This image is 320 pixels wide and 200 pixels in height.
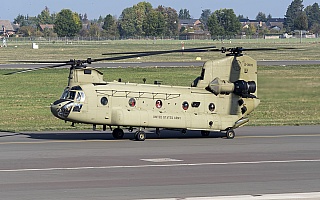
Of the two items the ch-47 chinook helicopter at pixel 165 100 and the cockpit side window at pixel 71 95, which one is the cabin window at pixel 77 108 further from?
the cockpit side window at pixel 71 95

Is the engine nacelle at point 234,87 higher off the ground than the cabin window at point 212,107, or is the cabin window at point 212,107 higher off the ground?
the engine nacelle at point 234,87

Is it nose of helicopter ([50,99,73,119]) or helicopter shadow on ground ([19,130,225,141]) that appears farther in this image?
helicopter shadow on ground ([19,130,225,141])

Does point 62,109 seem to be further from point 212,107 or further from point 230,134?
point 230,134

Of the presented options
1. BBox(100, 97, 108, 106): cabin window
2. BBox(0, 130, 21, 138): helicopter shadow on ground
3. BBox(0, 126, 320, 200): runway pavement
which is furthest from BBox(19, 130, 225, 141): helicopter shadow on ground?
BBox(100, 97, 108, 106): cabin window

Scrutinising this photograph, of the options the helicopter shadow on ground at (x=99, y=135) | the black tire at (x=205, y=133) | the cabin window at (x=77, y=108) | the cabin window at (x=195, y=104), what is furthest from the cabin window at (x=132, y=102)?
the black tire at (x=205, y=133)

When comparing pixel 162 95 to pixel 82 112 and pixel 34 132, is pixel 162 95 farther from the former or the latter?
pixel 34 132

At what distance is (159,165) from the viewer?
63.6 ft

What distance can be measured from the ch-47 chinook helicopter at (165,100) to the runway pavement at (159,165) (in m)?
0.65

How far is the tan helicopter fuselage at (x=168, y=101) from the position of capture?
947 inches

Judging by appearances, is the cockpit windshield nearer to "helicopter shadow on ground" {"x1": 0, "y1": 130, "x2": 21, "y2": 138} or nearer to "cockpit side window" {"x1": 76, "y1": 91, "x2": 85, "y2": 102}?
"cockpit side window" {"x1": 76, "y1": 91, "x2": 85, "y2": 102}

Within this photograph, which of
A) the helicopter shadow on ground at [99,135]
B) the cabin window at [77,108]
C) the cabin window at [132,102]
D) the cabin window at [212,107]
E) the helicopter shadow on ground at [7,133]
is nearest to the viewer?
the cabin window at [77,108]

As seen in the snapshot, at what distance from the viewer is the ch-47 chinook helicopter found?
24.0 m

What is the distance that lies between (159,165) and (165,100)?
578 cm

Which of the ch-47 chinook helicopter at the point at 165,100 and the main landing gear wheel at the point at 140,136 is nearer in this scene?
the ch-47 chinook helicopter at the point at 165,100
